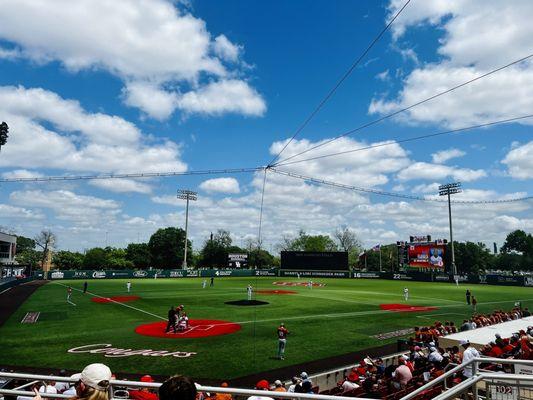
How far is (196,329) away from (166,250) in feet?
319

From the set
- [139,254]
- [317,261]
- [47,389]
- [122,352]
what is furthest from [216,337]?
[139,254]

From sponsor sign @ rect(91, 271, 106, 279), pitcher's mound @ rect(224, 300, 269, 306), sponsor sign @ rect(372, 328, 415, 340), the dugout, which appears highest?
the dugout

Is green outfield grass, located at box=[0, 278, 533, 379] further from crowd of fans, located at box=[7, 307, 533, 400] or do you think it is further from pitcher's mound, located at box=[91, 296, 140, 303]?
crowd of fans, located at box=[7, 307, 533, 400]

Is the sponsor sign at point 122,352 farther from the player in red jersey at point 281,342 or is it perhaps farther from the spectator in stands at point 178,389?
the spectator in stands at point 178,389

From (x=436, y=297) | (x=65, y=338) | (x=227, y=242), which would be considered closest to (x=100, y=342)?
(x=65, y=338)

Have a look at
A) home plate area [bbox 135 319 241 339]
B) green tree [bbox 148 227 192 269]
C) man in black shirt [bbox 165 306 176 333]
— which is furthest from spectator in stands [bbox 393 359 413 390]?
green tree [bbox 148 227 192 269]

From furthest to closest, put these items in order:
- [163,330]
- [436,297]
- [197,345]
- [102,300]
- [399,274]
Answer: [399,274]
[436,297]
[102,300]
[163,330]
[197,345]

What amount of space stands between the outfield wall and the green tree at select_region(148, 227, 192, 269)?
34.0 m

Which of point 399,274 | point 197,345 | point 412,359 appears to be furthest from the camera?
point 399,274

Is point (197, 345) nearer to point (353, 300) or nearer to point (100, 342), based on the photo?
point (100, 342)

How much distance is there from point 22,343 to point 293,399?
74.0 ft

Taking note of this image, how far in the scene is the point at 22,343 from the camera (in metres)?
21.3

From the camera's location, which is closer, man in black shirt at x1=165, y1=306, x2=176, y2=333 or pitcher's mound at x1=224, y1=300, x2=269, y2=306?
man in black shirt at x1=165, y1=306, x2=176, y2=333

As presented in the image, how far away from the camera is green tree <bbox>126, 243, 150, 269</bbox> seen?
4577 inches
